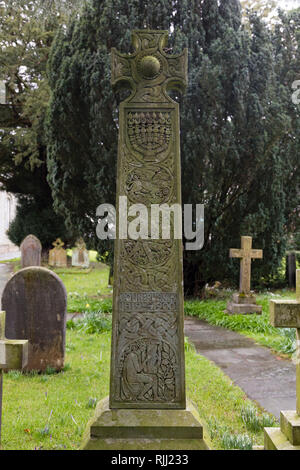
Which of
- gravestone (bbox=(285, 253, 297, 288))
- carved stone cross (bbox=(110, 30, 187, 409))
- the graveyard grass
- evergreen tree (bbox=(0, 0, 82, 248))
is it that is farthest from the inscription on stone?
evergreen tree (bbox=(0, 0, 82, 248))

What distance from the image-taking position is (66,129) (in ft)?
29.2

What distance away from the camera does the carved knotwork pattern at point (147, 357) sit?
107 inches

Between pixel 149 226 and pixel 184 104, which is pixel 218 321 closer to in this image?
pixel 184 104

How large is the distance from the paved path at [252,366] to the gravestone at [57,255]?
1204 cm

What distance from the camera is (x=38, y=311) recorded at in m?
4.74

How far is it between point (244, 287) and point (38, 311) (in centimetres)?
513

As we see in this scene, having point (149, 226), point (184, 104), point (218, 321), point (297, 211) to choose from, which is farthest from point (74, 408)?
point (297, 211)

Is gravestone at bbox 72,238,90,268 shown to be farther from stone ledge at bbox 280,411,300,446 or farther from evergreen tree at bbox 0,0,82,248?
stone ledge at bbox 280,411,300,446

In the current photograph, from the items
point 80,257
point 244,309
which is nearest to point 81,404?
point 244,309

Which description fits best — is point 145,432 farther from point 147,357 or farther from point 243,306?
point 243,306

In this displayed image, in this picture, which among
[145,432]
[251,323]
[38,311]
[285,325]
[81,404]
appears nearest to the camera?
[285,325]

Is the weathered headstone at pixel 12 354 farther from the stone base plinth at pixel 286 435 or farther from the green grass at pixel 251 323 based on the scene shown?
the green grass at pixel 251 323

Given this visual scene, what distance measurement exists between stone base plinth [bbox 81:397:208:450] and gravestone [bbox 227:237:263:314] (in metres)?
5.88

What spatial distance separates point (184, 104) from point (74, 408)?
254 inches
